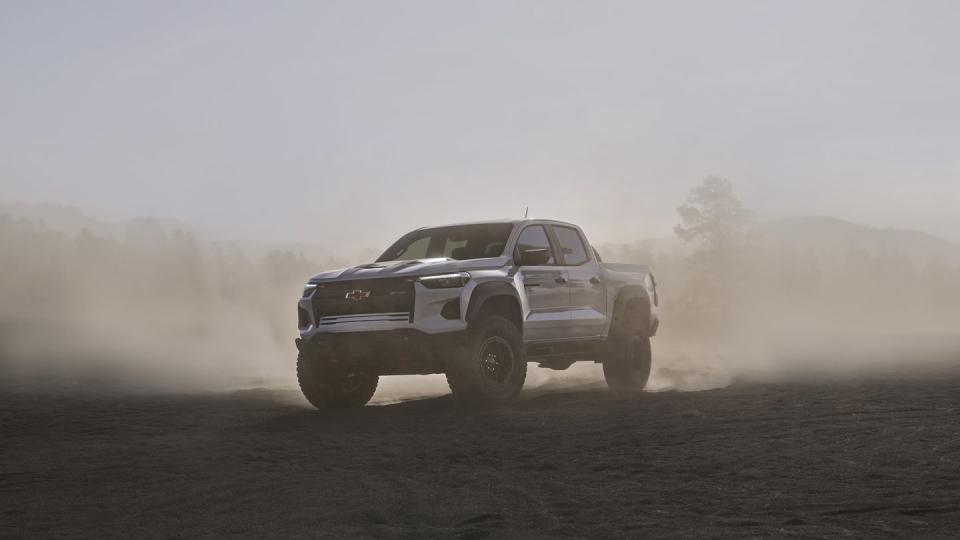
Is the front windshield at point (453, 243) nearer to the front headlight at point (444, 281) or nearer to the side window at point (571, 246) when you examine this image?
the front headlight at point (444, 281)

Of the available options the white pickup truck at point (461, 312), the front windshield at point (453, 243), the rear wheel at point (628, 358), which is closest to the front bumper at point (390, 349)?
the white pickup truck at point (461, 312)

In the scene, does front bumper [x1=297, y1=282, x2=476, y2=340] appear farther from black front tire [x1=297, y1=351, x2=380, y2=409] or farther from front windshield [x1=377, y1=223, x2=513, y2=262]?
front windshield [x1=377, y1=223, x2=513, y2=262]

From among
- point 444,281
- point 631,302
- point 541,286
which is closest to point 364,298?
point 444,281

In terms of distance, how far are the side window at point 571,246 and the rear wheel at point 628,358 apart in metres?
1.18

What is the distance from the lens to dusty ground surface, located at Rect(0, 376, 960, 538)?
6707 millimetres

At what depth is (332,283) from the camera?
41.7 feet

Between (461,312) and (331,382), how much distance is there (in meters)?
2.04

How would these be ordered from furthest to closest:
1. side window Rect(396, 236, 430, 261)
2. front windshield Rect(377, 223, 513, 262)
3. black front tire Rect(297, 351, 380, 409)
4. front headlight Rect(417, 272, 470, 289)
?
side window Rect(396, 236, 430, 261), front windshield Rect(377, 223, 513, 262), black front tire Rect(297, 351, 380, 409), front headlight Rect(417, 272, 470, 289)

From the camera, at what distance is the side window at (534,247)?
12.7 m

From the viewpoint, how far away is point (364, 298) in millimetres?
12391

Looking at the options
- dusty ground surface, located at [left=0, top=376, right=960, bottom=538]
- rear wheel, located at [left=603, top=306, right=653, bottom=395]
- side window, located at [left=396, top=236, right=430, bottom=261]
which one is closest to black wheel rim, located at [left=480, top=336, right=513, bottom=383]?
dusty ground surface, located at [left=0, top=376, right=960, bottom=538]

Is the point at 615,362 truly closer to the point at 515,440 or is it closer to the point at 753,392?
the point at 753,392

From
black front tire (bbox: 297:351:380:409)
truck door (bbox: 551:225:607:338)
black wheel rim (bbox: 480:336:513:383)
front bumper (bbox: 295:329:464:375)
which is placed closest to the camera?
front bumper (bbox: 295:329:464:375)

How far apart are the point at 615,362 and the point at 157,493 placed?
801cm
